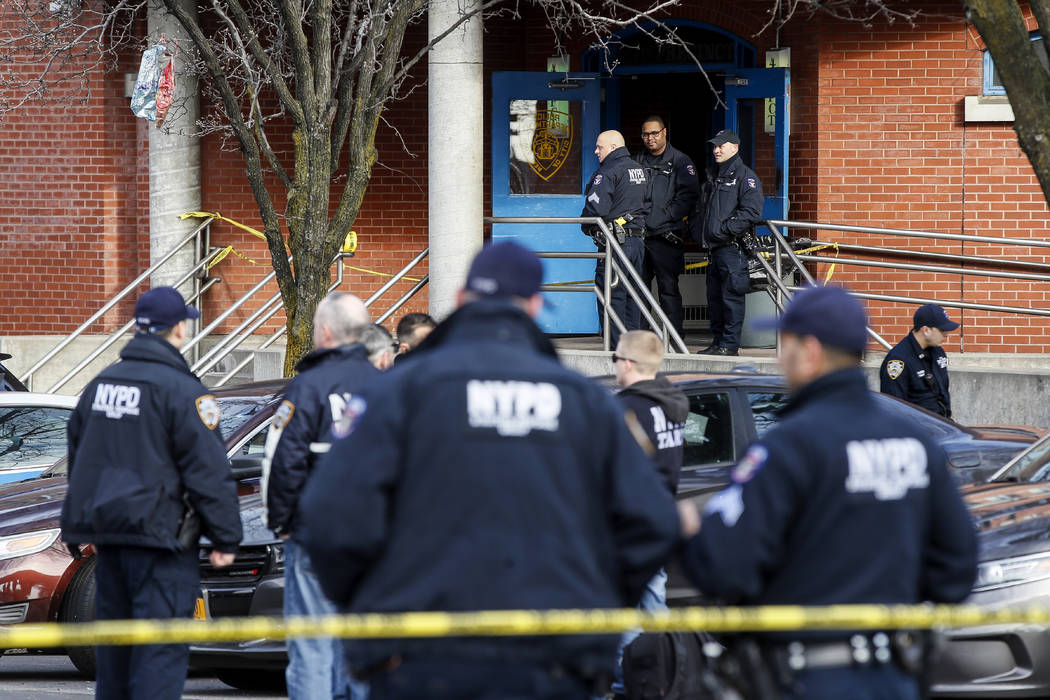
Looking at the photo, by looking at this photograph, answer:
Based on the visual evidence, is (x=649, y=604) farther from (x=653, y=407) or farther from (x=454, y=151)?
(x=454, y=151)

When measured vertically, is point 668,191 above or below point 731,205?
above

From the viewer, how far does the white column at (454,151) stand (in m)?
12.1

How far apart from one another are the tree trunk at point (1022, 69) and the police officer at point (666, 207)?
5689 millimetres

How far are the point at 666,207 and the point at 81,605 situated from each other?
6507mm

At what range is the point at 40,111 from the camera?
14.6 metres

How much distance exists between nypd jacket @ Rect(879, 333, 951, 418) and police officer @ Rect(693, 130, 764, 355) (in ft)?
7.55

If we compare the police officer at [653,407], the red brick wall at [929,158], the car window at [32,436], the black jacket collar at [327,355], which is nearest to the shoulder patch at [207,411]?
the black jacket collar at [327,355]

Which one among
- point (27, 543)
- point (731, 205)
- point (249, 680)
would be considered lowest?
point (249, 680)

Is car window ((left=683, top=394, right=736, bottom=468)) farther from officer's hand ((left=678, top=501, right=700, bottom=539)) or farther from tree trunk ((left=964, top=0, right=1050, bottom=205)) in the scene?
officer's hand ((left=678, top=501, right=700, bottom=539))

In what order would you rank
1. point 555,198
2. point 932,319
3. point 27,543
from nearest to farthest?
point 27,543 < point 932,319 < point 555,198

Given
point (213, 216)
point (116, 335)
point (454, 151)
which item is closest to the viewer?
point (454, 151)

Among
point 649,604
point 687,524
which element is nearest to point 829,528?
point 687,524

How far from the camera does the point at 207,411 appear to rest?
207 inches

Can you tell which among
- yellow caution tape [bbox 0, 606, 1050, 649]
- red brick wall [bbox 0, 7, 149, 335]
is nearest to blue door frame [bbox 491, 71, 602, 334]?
red brick wall [bbox 0, 7, 149, 335]
